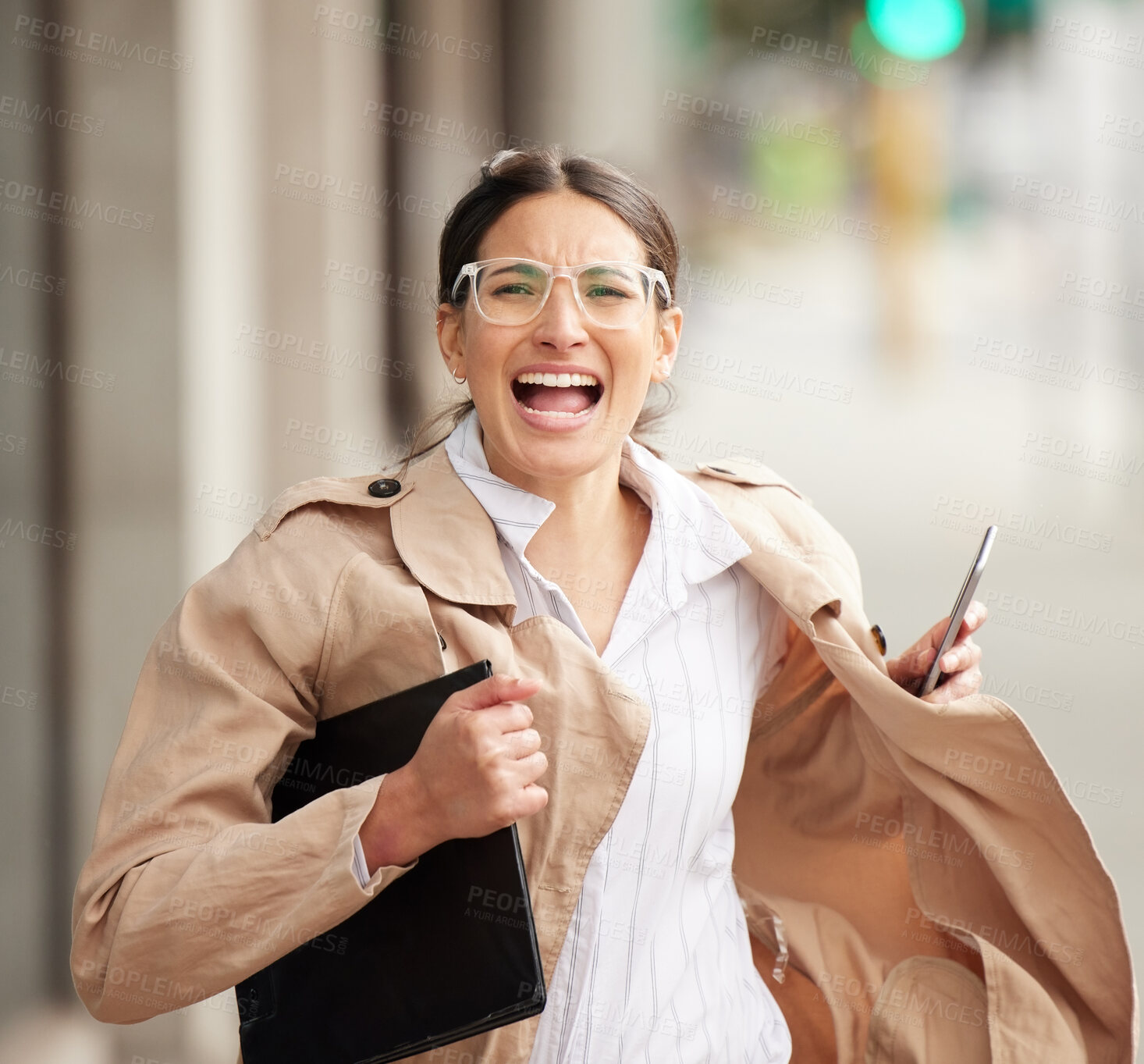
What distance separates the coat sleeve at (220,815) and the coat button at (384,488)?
0.11 m

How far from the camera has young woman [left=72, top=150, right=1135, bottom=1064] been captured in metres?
1.00

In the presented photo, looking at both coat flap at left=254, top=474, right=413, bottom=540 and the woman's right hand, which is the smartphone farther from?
coat flap at left=254, top=474, right=413, bottom=540

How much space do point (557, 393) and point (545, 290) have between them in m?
0.12

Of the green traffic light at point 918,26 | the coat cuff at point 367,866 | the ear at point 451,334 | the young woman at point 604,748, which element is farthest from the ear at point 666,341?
the green traffic light at point 918,26

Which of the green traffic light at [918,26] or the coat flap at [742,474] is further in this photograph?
the green traffic light at [918,26]

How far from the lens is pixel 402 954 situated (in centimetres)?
108

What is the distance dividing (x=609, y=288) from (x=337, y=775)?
2.03 feet

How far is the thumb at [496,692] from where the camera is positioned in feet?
3.22

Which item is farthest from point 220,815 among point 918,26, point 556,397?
point 918,26

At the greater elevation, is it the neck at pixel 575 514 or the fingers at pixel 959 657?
the neck at pixel 575 514

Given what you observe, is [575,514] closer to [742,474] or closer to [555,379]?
[555,379]

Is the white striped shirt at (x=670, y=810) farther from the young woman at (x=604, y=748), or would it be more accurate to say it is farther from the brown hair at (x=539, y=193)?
the brown hair at (x=539, y=193)

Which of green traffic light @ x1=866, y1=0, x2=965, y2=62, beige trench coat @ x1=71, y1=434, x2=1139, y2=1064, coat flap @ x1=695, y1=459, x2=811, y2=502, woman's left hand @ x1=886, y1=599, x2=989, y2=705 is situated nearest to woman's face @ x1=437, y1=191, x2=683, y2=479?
beige trench coat @ x1=71, y1=434, x2=1139, y2=1064

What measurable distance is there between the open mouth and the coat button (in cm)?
17
